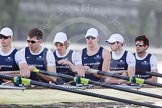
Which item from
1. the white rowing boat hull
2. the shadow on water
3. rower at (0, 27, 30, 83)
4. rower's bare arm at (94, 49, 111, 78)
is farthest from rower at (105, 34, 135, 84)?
rower at (0, 27, 30, 83)

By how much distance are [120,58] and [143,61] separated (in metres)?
0.24

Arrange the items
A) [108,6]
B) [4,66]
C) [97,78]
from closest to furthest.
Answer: [4,66] < [97,78] < [108,6]

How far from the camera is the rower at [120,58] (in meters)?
→ 5.42

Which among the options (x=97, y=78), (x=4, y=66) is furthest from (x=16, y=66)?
(x=97, y=78)

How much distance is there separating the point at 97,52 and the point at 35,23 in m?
8.92

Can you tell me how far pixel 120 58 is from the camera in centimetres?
546

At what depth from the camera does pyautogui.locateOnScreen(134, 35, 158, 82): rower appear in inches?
217

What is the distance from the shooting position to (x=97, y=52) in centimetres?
534

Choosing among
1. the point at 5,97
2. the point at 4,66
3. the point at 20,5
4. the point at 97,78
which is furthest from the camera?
the point at 20,5

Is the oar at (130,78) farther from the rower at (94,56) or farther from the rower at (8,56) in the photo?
the rower at (8,56)

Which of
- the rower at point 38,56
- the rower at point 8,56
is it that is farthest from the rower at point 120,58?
the rower at point 8,56

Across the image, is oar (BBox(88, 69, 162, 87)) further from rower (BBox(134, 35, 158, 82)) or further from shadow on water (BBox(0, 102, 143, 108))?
rower (BBox(134, 35, 158, 82))

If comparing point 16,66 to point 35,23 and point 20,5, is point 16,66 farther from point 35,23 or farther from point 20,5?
point 20,5

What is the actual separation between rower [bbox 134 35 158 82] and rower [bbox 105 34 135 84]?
133mm
